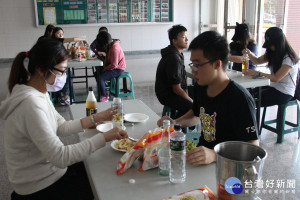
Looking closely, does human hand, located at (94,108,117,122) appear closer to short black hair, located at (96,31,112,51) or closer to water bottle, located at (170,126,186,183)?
water bottle, located at (170,126,186,183)

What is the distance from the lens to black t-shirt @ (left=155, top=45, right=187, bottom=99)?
3.03m

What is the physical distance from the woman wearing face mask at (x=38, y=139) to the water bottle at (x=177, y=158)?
367 mm

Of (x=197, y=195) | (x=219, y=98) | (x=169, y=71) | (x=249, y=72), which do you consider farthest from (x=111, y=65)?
(x=197, y=195)

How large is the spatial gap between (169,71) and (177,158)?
1.91 metres

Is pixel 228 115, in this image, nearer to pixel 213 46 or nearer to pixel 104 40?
pixel 213 46

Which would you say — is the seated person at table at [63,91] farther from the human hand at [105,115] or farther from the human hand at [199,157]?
the human hand at [199,157]

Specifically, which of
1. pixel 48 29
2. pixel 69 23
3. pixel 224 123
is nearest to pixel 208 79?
pixel 224 123

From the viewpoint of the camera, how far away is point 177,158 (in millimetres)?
1198

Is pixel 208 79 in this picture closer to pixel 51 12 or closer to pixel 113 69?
pixel 113 69

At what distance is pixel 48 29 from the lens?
200 inches

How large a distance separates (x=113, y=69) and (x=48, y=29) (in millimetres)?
1462

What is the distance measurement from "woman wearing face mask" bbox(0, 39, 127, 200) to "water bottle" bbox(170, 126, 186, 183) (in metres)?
0.37

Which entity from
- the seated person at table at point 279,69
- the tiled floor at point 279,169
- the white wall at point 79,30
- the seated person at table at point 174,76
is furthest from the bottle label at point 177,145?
the white wall at point 79,30

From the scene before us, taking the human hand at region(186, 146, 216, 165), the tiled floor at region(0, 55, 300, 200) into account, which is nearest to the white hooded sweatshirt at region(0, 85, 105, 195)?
the human hand at region(186, 146, 216, 165)
